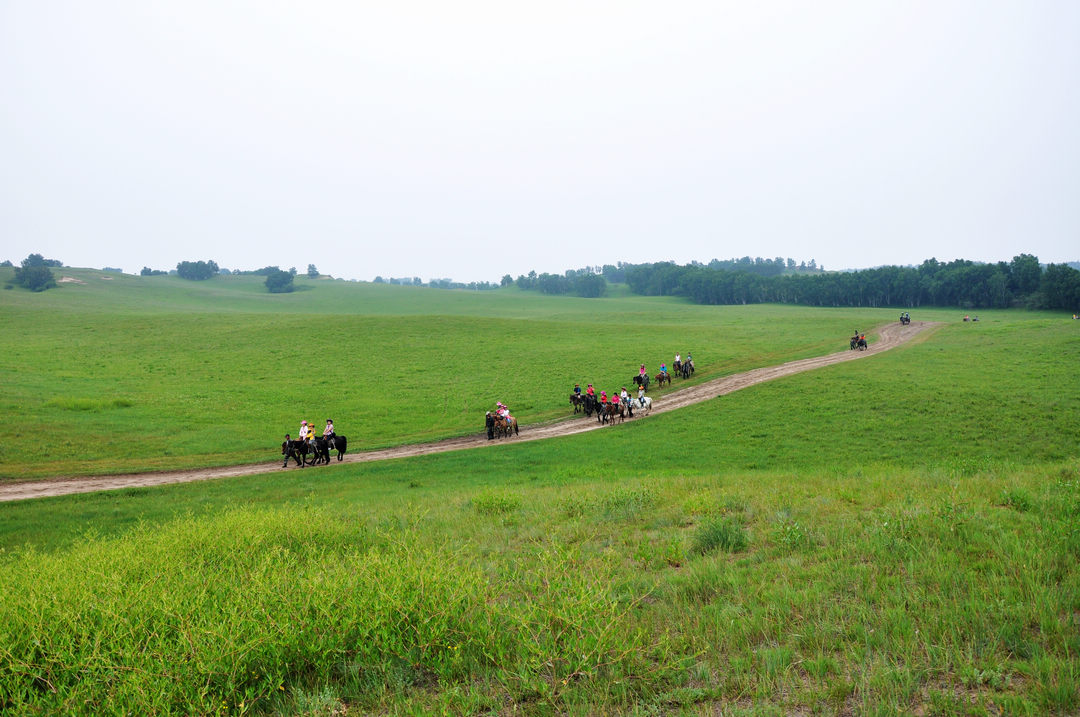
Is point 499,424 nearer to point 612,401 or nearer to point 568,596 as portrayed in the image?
point 612,401

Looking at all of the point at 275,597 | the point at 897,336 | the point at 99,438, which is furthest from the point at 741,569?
the point at 897,336

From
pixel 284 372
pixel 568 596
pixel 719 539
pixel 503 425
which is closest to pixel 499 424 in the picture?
pixel 503 425

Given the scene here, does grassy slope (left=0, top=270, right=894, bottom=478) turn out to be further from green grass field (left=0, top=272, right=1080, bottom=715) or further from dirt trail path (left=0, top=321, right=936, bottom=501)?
green grass field (left=0, top=272, right=1080, bottom=715)

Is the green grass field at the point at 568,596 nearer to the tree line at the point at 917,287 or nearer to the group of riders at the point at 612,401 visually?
the group of riders at the point at 612,401

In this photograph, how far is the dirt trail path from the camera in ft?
68.8

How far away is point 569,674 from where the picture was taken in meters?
5.27

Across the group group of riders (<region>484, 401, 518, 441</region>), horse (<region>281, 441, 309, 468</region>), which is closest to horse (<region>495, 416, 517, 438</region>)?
group of riders (<region>484, 401, 518, 441</region>)

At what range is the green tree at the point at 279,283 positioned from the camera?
572 ft

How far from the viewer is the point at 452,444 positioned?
28922mm

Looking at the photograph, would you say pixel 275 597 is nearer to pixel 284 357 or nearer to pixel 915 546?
pixel 915 546

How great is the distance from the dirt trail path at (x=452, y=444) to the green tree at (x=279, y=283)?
16385 centimetres

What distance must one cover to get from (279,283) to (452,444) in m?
169

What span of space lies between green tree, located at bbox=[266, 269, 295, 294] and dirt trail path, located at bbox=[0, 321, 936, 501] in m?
164

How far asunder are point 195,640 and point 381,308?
459ft
